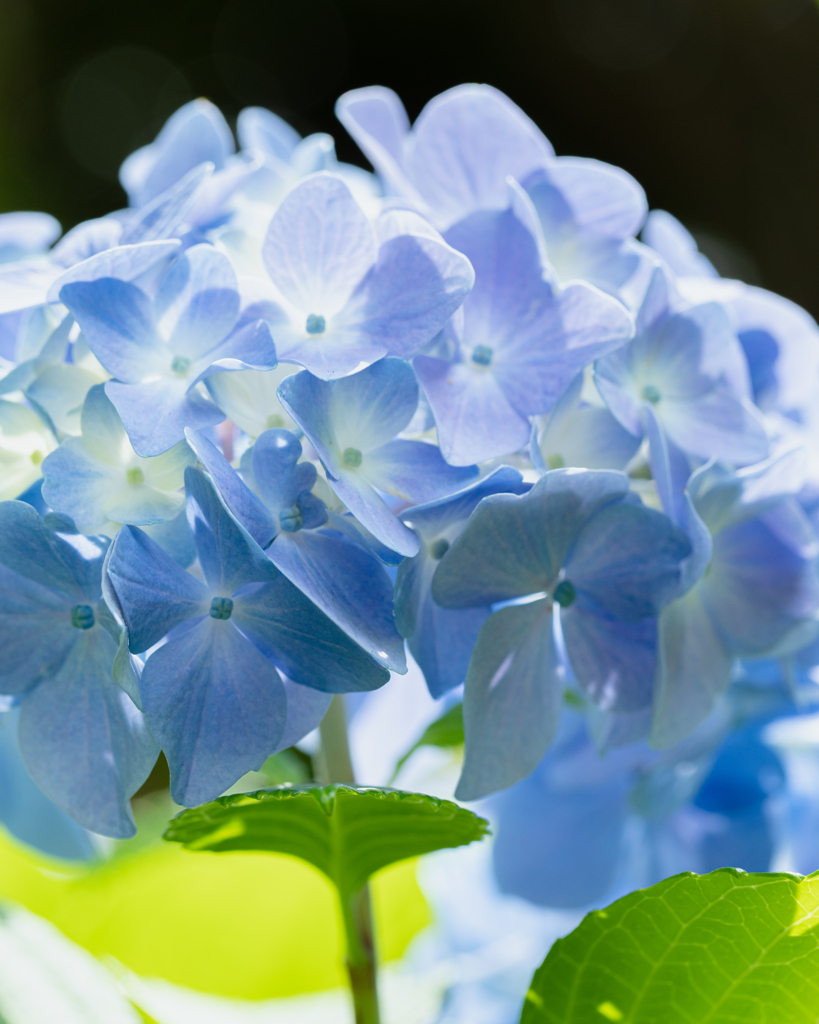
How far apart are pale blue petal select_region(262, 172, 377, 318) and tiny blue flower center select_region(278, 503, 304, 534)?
60mm

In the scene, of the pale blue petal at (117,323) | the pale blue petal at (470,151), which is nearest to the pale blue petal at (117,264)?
the pale blue petal at (117,323)

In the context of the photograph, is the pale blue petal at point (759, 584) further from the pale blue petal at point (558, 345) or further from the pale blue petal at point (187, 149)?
the pale blue petal at point (187, 149)

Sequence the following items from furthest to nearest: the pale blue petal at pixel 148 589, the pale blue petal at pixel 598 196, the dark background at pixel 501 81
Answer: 1. the dark background at pixel 501 81
2. the pale blue petal at pixel 598 196
3. the pale blue petal at pixel 148 589

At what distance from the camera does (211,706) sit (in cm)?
23

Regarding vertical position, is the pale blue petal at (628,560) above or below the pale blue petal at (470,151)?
below

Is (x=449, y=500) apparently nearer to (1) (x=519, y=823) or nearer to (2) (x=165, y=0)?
(1) (x=519, y=823)

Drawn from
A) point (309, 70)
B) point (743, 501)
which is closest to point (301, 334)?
point (743, 501)

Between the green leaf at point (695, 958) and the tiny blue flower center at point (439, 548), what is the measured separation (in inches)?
3.8

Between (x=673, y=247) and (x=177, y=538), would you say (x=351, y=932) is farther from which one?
(x=673, y=247)

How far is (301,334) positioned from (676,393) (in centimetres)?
12

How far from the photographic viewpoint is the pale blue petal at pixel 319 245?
0.81ft

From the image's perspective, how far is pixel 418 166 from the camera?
32 centimetres

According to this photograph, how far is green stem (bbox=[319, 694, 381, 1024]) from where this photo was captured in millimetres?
296

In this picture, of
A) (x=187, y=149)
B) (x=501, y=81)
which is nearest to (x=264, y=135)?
(x=187, y=149)
